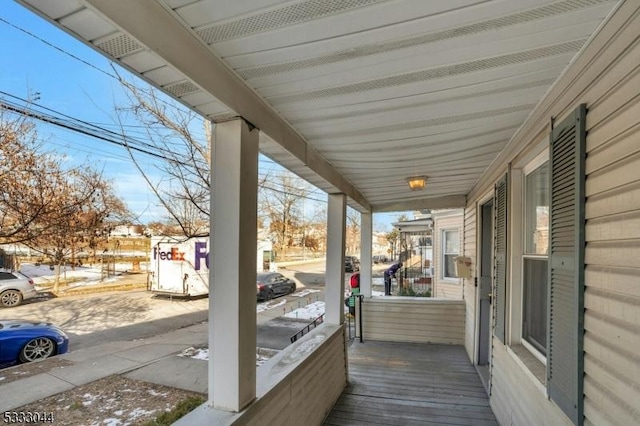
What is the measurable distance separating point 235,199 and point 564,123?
1.60 metres

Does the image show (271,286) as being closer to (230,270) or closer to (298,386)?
(298,386)

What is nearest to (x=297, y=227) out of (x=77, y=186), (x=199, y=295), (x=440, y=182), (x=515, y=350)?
(x=199, y=295)

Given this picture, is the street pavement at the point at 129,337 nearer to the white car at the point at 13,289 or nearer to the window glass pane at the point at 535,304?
the white car at the point at 13,289

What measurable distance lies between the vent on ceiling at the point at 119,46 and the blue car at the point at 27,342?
602 cm

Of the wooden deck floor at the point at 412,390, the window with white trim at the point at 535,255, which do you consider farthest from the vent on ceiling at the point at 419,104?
the wooden deck floor at the point at 412,390

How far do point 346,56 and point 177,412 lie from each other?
11.8 ft

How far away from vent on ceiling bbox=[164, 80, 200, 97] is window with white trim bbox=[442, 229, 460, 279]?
7290 mm

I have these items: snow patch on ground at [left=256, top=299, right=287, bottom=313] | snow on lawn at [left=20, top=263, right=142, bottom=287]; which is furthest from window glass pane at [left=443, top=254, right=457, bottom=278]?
snow on lawn at [left=20, top=263, right=142, bottom=287]

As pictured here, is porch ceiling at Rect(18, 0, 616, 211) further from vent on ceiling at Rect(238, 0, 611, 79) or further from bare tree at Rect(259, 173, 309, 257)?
bare tree at Rect(259, 173, 309, 257)

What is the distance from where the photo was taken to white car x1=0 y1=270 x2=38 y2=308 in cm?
945

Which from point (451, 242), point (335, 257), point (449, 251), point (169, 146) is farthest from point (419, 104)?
point (449, 251)

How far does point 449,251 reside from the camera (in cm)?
807

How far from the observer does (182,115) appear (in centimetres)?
520

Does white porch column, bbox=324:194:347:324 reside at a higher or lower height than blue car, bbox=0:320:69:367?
higher
